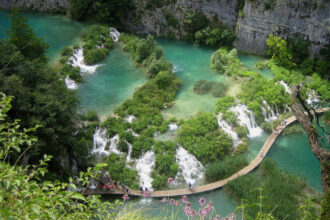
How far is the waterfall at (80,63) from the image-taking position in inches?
1021

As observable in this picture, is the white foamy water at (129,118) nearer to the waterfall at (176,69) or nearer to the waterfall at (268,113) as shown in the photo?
the waterfall at (176,69)

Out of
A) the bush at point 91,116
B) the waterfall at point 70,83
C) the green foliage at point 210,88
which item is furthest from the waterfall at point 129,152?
the waterfall at point 70,83

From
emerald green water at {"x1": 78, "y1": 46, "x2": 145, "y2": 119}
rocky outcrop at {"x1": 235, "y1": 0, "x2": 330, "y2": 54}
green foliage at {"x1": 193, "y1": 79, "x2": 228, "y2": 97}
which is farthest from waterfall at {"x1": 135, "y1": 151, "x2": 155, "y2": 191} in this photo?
rocky outcrop at {"x1": 235, "y1": 0, "x2": 330, "y2": 54}

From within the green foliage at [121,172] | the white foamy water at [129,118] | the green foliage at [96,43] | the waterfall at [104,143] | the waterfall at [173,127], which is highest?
the green foliage at [96,43]

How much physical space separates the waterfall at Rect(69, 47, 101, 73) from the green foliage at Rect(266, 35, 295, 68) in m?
14.7

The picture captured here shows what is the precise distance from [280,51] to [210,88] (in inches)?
306

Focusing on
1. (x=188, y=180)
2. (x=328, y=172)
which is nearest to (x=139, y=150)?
(x=188, y=180)

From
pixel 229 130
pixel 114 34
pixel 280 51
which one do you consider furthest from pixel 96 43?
pixel 280 51

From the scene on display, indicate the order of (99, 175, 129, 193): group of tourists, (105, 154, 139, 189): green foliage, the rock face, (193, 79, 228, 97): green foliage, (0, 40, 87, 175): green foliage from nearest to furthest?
(0, 40, 87, 175): green foliage → (99, 175, 129, 193): group of tourists → (105, 154, 139, 189): green foliage → (193, 79, 228, 97): green foliage → the rock face

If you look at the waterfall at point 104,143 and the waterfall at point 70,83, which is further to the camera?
the waterfall at point 70,83

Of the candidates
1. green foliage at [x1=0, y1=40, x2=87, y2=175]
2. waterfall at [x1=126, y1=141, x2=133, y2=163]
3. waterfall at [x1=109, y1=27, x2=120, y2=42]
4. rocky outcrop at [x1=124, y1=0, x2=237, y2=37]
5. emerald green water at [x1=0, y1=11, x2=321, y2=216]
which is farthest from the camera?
waterfall at [x1=109, y1=27, x2=120, y2=42]

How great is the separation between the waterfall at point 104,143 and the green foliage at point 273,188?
273 inches

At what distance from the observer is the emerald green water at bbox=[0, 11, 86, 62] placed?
1115 inches

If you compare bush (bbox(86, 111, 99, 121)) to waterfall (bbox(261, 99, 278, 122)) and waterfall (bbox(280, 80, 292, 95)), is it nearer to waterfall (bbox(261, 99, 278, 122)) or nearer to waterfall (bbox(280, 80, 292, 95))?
waterfall (bbox(261, 99, 278, 122))
